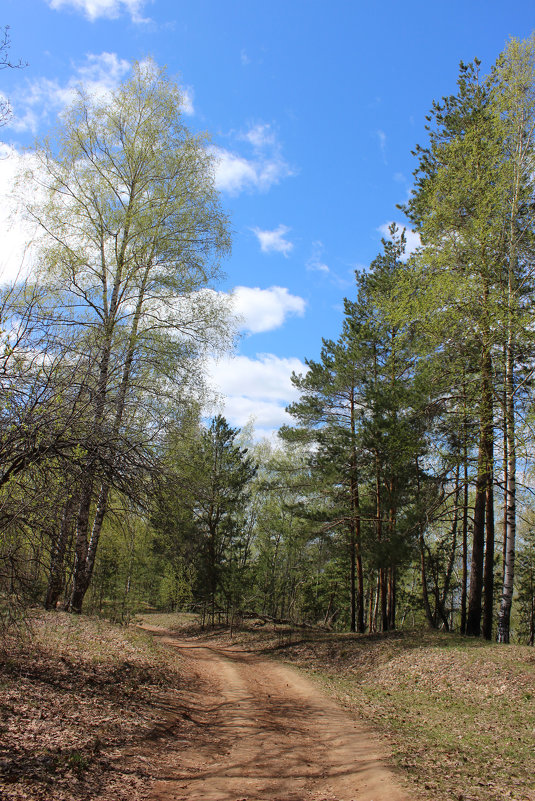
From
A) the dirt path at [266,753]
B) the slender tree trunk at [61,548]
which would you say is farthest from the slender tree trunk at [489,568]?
the slender tree trunk at [61,548]

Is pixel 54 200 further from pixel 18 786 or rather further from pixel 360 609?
pixel 360 609

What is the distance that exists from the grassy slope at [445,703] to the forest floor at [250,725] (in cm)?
3

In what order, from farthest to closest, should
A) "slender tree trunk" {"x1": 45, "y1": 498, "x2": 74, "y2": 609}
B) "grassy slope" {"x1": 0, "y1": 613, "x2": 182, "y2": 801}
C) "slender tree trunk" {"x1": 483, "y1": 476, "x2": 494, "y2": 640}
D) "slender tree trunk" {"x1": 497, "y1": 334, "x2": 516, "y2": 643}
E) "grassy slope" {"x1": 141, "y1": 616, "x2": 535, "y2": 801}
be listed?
1. "slender tree trunk" {"x1": 483, "y1": 476, "x2": 494, "y2": 640}
2. "slender tree trunk" {"x1": 497, "y1": 334, "x2": 516, "y2": 643}
3. "slender tree trunk" {"x1": 45, "y1": 498, "x2": 74, "y2": 609}
4. "grassy slope" {"x1": 141, "y1": 616, "x2": 535, "y2": 801}
5. "grassy slope" {"x1": 0, "y1": 613, "x2": 182, "y2": 801}

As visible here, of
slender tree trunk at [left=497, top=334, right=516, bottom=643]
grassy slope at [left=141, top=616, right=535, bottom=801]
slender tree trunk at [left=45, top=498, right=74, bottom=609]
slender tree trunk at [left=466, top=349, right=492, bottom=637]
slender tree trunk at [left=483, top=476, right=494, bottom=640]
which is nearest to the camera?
grassy slope at [left=141, top=616, right=535, bottom=801]

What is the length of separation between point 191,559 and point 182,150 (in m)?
10.5

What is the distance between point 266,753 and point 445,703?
14.0 feet

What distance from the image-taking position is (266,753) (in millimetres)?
5852

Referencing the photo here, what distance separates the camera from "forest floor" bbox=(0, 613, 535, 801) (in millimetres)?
4680

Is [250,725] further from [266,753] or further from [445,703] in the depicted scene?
[445,703]

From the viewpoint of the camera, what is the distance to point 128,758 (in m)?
5.04

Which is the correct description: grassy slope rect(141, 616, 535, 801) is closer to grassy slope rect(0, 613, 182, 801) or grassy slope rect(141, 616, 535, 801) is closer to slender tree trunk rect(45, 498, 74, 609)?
grassy slope rect(0, 613, 182, 801)

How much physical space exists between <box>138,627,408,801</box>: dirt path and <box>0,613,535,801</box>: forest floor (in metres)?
0.02

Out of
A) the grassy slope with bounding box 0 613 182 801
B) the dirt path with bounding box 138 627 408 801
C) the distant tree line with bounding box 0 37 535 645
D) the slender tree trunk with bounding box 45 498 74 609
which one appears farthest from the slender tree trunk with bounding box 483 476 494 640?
the slender tree trunk with bounding box 45 498 74 609

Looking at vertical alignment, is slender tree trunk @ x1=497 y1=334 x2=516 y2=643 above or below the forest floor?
above
